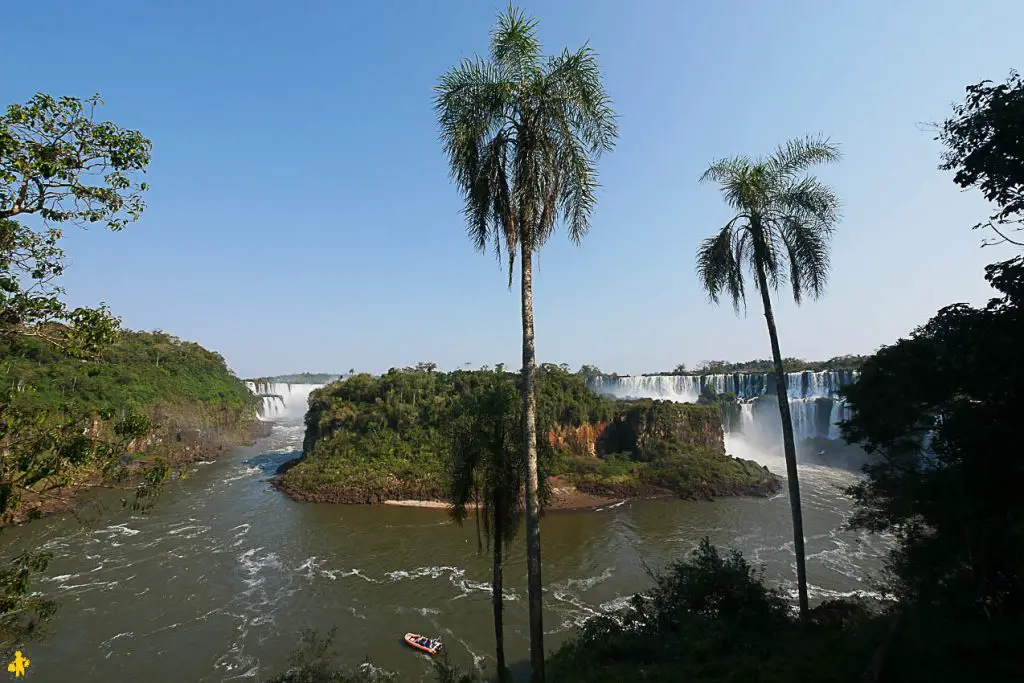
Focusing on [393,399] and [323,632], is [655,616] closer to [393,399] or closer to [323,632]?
[323,632]

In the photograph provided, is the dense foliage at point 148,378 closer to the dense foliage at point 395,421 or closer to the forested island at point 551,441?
the dense foliage at point 395,421

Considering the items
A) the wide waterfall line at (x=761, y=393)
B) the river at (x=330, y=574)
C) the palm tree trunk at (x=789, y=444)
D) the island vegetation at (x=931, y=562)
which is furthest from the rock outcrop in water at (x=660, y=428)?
the palm tree trunk at (x=789, y=444)

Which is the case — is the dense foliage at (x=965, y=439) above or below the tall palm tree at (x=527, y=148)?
below

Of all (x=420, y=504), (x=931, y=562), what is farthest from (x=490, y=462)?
(x=420, y=504)

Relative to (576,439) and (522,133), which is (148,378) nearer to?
(576,439)

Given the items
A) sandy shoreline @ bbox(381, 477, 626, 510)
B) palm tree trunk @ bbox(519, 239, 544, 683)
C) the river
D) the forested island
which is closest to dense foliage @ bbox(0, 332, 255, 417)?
the river

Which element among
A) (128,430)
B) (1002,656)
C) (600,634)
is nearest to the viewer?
(128,430)

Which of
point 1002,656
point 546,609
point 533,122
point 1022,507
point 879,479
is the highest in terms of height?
point 533,122

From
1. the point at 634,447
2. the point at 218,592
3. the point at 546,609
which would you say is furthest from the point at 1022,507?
the point at 634,447
